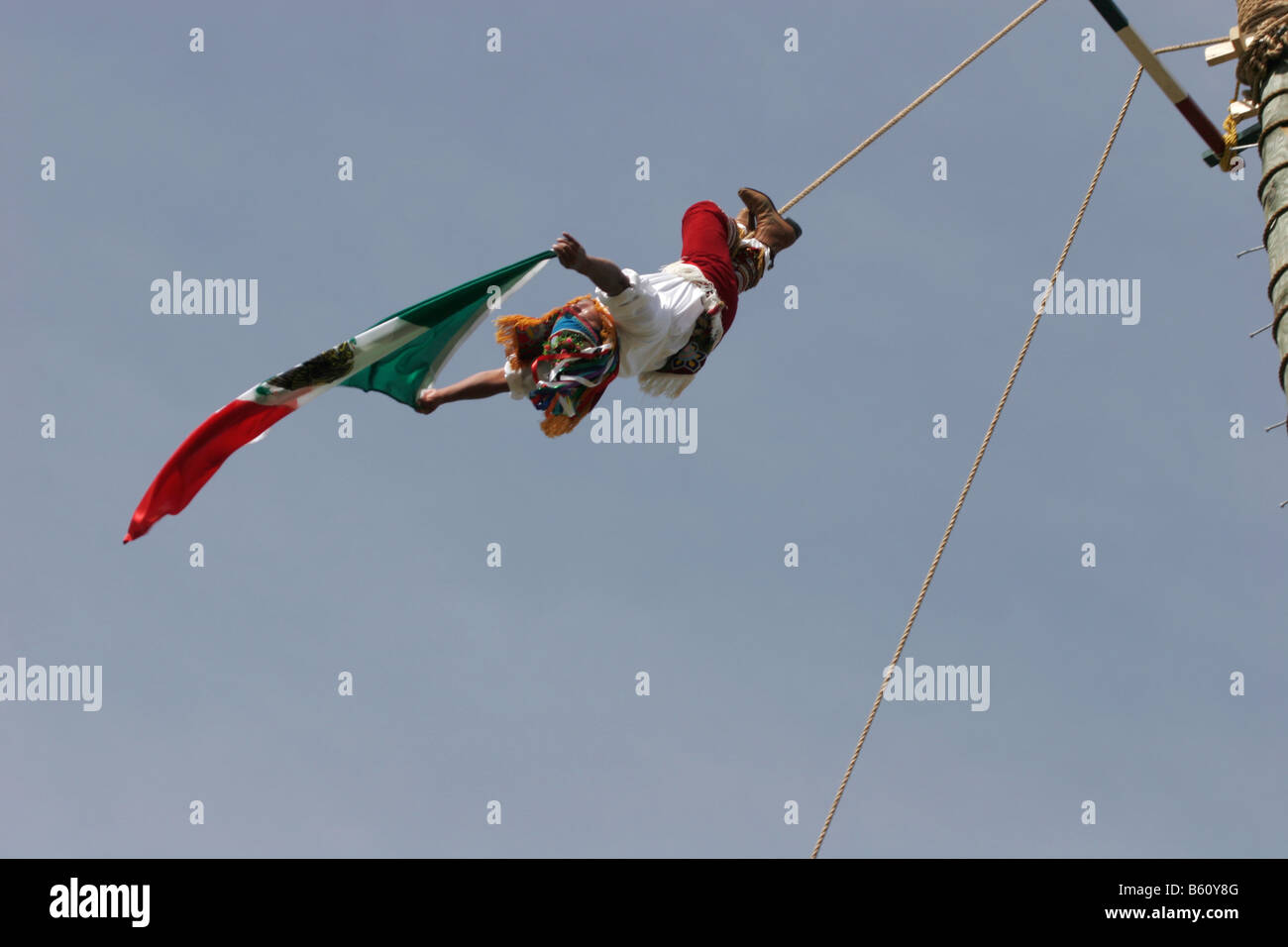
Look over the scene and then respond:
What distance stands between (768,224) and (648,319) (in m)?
1.29

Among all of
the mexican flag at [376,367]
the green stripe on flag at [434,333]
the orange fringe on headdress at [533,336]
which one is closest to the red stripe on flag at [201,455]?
the mexican flag at [376,367]

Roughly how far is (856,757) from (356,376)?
3281 mm

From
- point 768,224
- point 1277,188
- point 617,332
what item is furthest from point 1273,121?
point 617,332

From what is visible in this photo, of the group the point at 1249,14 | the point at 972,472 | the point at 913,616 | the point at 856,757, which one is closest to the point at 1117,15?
the point at 1249,14

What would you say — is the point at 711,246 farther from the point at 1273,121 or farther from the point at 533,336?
the point at 1273,121

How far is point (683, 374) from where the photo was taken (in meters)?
8.47

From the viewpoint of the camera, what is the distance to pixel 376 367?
337 inches

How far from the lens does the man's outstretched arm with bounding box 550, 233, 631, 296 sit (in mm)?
7566

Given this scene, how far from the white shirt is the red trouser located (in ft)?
0.73

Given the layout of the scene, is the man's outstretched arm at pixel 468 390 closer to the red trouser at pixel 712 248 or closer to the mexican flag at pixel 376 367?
the mexican flag at pixel 376 367

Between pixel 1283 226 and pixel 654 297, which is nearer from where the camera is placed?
pixel 1283 226

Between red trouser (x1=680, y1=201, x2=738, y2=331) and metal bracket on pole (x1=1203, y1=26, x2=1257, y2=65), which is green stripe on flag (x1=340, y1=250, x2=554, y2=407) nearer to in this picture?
red trouser (x1=680, y1=201, x2=738, y2=331)

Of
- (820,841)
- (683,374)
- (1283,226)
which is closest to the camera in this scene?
(1283,226)
